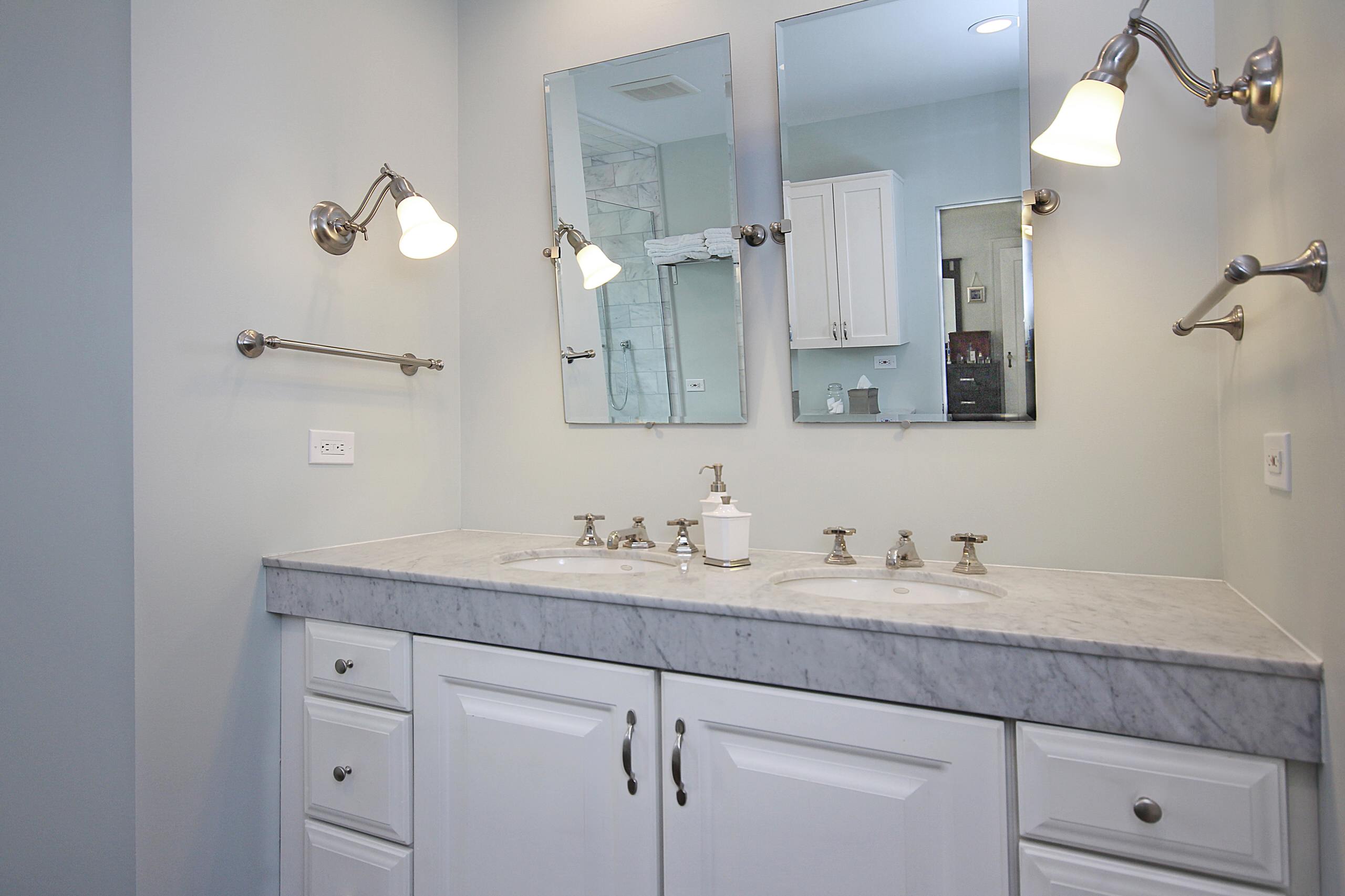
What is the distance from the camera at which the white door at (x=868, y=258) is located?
5.42 feet

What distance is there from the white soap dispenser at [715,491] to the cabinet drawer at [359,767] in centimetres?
74

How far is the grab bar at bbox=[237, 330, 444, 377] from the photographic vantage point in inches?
66.1

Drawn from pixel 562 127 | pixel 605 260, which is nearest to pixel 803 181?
pixel 605 260

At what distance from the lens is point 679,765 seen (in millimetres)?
1252

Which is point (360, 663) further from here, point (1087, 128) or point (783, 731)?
point (1087, 128)

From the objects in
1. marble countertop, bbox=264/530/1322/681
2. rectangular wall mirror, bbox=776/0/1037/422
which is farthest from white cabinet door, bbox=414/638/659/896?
rectangular wall mirror, bbox=776/0/1037/422

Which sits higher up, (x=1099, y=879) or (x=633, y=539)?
(x=633, y=539)

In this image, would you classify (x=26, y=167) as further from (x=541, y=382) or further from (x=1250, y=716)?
(x=1250, y=716)

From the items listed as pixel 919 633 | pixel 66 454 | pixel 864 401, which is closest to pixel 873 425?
pixel 864 401

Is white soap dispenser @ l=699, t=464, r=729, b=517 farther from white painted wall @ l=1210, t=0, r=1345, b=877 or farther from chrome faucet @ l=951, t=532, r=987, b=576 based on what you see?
white painted wall @ l=1210, t=0, r=1345, b=877

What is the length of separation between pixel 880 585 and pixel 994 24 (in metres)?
1.15

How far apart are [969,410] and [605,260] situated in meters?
0.95

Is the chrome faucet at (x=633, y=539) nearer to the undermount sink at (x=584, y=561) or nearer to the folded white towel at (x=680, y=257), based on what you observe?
the undermount sink at (x=584, y=561)

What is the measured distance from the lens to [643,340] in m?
1.97
